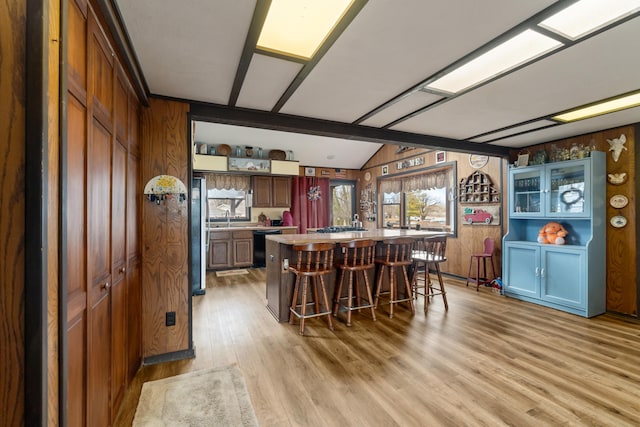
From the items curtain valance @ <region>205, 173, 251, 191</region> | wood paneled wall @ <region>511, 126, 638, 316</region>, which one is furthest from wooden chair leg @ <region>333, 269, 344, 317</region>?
curtain valance @ <region>205, 173, 251, 191</region>

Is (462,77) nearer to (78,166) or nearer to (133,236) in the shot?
(78,166)

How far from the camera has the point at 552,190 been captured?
413 centimetres

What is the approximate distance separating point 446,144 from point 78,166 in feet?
13.7

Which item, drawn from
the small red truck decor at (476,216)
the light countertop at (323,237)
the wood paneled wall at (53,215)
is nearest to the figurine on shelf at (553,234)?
the small red truck decor at (476,216)

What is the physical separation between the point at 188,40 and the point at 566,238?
203 inches

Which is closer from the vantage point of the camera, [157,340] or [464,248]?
[157,340]

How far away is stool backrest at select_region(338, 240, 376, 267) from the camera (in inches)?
137

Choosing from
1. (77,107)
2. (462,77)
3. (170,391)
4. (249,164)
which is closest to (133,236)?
(170,391)

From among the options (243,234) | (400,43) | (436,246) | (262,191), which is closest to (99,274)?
(400,43)

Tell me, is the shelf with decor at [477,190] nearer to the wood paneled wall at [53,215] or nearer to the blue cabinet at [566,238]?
the blue cabinet at [566,238]

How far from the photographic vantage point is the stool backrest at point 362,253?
3.48 meters

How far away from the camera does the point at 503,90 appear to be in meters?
2.54

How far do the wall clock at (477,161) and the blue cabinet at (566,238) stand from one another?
2.16 ft

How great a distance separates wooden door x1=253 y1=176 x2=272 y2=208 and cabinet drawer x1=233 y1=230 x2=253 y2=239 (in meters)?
0.76
